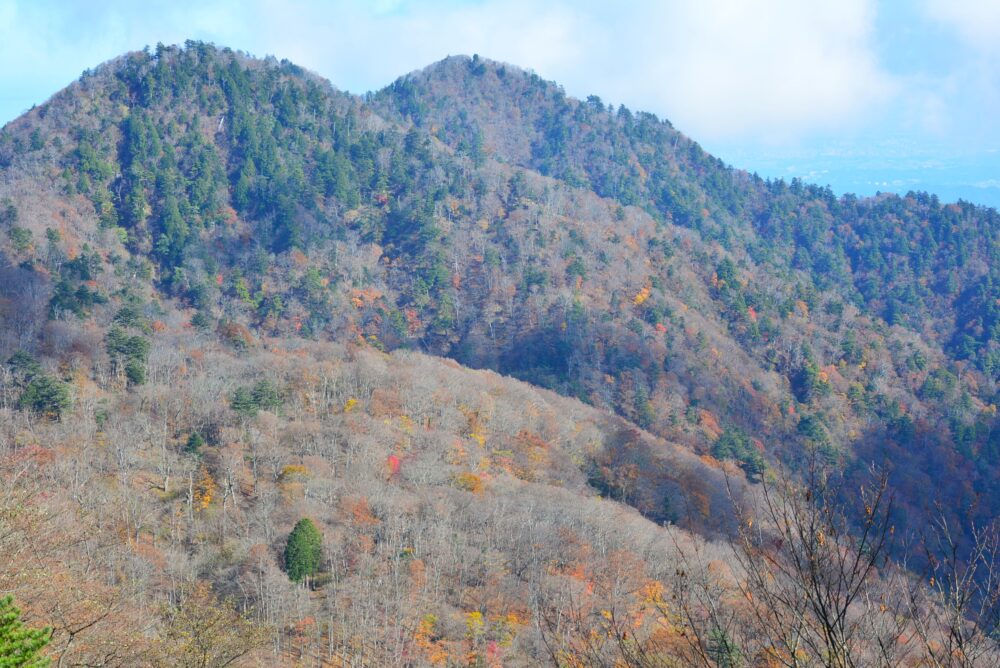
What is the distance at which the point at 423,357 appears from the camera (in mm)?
53719

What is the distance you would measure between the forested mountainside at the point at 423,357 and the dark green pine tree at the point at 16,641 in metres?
3.20

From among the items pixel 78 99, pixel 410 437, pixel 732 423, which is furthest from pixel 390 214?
pixel 410 437

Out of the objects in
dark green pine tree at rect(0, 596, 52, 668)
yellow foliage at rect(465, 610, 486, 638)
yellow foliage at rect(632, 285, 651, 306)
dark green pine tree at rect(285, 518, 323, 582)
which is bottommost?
yellow foliage at rect(465, 610, 486, 638)

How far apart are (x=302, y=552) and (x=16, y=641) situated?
1603cm

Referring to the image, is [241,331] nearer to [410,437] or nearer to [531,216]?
[410,437]

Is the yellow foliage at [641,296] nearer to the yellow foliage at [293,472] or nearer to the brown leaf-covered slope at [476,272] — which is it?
the brown leaf-covered slope at [476,272]

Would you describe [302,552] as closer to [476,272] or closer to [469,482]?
[469,482]

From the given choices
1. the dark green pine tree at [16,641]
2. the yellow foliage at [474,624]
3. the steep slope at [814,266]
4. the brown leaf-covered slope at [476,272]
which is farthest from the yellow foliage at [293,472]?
the steep slope at [814,266]

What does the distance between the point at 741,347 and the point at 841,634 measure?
2982 inches

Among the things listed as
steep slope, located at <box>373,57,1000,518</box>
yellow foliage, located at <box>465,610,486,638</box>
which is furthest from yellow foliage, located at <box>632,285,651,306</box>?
yellow foliage, located at <box>465,610,486,638</box>

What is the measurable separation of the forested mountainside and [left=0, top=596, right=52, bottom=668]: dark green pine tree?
3.20 meters

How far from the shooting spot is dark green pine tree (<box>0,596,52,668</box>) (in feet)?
30.0

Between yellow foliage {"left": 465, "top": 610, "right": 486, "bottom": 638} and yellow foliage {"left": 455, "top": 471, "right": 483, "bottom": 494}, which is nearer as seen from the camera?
yellow foliage {"left": 465, "top": 610, "right": 486, "bottom": 638}

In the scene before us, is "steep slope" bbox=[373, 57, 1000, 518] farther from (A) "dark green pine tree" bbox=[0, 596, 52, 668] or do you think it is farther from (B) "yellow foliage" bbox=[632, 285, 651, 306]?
(A) "dark green pine tree" bbox=[0, 596, 52, 668]
